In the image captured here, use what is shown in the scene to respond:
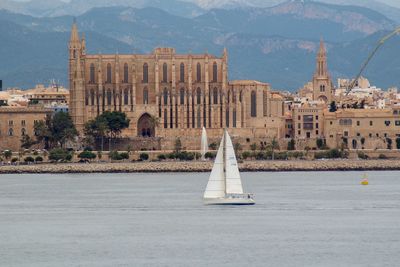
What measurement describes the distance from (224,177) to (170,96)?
7184 cm

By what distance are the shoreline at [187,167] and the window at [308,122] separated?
18521 millimetres

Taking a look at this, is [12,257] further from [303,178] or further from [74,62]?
[74,62]

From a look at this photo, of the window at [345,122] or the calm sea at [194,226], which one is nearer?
the calm sea at [194,226]

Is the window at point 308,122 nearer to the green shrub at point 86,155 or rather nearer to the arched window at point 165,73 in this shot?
the arched window at point 165,73

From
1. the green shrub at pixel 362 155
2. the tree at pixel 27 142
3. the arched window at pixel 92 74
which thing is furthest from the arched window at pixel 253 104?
the tree at pixel 27 142

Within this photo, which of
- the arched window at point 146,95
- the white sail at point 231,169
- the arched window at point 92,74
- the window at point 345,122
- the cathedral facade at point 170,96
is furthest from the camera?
the arched window at point 146,95

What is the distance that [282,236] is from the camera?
257 feet

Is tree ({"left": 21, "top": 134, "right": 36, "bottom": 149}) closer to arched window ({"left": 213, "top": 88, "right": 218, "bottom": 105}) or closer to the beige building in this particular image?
the beige building

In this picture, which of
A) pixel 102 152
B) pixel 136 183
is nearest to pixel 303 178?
pixel 136 183

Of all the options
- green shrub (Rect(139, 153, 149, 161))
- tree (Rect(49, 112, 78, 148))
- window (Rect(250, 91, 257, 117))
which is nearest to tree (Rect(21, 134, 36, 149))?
tree (Rect(49, 112, 78, 148))

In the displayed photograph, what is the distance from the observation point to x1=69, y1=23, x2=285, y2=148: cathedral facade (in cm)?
15800

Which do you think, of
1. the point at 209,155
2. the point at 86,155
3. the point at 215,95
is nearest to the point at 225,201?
the point at 86,155

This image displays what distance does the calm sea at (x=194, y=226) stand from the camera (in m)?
70.7

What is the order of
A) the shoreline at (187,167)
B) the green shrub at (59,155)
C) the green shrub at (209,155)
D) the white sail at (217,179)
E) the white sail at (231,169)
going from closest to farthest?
the white sail at (231,169) → the white sail at (217,179) → the shoreline at (187,167) → the green shrub at (59,155) → the green shrub at (209,155)
